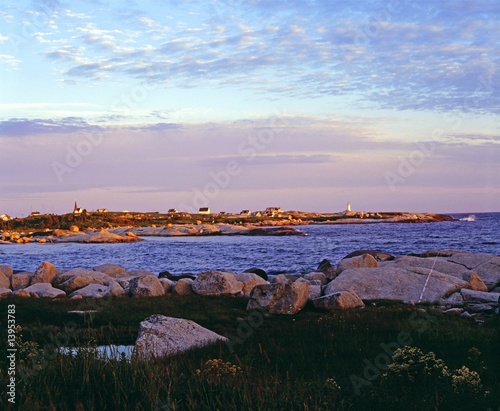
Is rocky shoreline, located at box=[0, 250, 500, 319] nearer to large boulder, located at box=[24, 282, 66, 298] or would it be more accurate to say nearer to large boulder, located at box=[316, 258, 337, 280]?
large boulder, located at box=[24, 282, 66, 298]

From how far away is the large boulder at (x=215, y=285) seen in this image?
23.3m

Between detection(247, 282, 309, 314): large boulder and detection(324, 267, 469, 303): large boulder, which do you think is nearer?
detection(247, 282, 309, 314): large boulder

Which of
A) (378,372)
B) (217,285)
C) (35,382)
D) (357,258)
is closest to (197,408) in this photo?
(35,382)

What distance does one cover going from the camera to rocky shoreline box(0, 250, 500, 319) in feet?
63.4

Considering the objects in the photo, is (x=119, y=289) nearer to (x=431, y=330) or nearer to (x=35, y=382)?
(x=431, y=330)

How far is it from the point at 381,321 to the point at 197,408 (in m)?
10.2

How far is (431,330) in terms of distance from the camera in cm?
1253

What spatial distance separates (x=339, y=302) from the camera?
19.3 m

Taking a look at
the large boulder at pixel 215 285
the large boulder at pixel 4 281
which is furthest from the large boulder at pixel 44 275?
the large boulder at pixel 215 285

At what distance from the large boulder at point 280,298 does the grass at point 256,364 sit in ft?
1.76

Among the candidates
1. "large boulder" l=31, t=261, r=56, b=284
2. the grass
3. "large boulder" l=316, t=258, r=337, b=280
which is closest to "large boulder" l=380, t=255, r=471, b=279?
"large boulder" l=316, t=258, r=337, b=280

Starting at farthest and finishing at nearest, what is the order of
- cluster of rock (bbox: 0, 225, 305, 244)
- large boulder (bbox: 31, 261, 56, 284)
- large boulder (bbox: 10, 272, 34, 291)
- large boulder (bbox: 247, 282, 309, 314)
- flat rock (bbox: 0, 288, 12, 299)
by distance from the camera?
cluster of rock (bbox: 0, 225, 305, 244) → large boulder (bbox: 31, 261, 56, 284) → large boulder (bbox: 10, 272, 34, 291) → flat rock (bbox: 0, 288, 12, 299) → large boulder (bbox: 247, 282, 309, 314)

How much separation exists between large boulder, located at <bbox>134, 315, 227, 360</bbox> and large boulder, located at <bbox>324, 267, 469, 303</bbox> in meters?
9.60

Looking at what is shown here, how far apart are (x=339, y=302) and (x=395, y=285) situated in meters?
4.24
